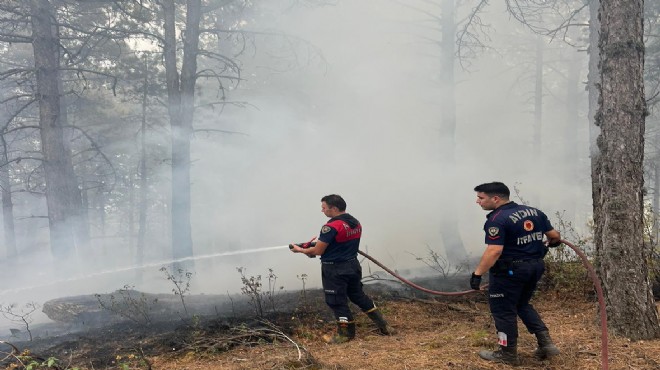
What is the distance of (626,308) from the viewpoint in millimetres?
4594

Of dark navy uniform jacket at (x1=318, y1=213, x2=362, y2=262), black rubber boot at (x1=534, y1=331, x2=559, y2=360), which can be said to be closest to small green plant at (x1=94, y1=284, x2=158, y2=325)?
dark navy uniform jacket at (x1=318, y1=213, x2=362, y2=262)

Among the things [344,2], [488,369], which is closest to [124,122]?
[344,2]

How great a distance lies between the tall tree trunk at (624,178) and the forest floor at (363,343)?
0.32 meters

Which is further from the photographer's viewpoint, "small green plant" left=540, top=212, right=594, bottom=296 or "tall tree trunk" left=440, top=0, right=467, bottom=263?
"tall tree trunk" left=440, top=0, right=467, bottom=263

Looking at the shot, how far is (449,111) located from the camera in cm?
1329

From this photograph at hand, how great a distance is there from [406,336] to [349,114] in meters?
15.5

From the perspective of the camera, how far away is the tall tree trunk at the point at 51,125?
37.2ft

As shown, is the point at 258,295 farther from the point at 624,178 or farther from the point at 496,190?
the point at 624,178

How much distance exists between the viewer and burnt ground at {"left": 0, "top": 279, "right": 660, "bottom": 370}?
14.0ft

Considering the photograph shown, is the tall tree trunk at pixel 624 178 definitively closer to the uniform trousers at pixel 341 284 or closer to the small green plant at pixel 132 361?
the uniform trousers at pixel 341 284

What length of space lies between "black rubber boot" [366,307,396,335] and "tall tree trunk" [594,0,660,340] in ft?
8.12

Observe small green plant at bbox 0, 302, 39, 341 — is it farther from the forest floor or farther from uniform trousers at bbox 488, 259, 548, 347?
uniform trousers at bbox 488, 259, 548, 347

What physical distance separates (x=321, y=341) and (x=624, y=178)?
3.95m

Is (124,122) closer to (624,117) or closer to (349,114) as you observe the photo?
(349,114)
